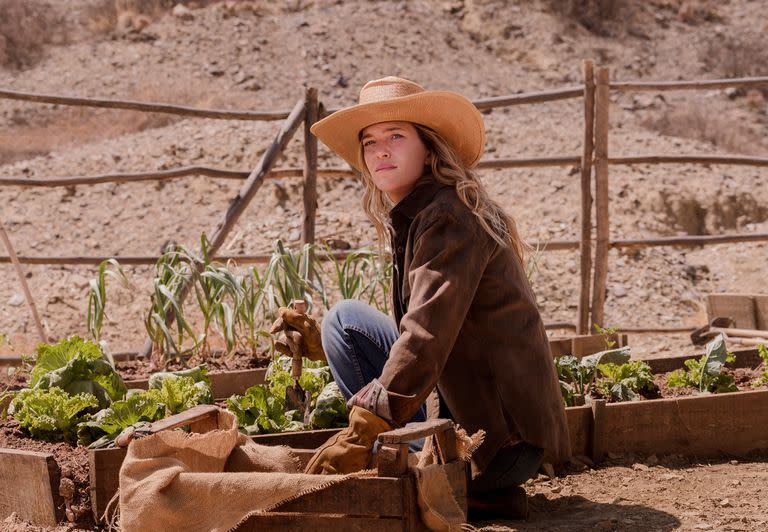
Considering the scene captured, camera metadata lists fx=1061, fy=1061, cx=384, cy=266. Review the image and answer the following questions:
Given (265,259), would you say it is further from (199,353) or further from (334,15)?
(334,15)

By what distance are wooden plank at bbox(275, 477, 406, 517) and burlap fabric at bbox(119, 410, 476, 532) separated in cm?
2

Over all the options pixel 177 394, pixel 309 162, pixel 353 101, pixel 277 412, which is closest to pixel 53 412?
pixel 177 394

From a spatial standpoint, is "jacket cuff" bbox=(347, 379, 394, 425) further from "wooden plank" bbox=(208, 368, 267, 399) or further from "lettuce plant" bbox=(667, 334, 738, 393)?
"lettuce plant" bbox=(667, 334, 738, 393)

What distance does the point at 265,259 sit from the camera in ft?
17.7

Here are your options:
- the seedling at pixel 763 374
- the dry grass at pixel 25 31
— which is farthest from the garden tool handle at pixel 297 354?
the dry grass at pixel 25 31

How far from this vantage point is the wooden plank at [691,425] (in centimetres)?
318

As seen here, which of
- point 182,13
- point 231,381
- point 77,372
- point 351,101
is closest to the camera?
point 77,372

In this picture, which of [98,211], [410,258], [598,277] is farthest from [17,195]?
[410,258]

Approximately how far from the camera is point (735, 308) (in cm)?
499

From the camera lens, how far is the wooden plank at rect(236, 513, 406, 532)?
2039 mm

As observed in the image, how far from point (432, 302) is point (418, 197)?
13.6 inches

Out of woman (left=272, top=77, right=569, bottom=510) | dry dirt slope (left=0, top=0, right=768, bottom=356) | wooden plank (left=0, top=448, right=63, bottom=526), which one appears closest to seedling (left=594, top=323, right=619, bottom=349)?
woman (left=272, top=77, right=569, bottom=510)

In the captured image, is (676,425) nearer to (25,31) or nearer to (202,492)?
(202,492)

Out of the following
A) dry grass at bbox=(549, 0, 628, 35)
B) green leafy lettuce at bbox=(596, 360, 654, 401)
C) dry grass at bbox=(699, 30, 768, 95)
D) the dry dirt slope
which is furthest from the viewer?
dry grass at bbox=(549, 0, 628, 35)
